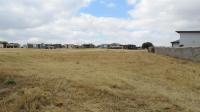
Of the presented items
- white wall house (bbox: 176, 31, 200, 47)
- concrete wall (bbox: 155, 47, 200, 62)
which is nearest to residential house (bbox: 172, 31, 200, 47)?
white wall house (bbox: 176, 31, 200, 47)

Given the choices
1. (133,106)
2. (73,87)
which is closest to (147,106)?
(133,106)

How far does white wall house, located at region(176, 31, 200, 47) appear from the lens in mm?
50844

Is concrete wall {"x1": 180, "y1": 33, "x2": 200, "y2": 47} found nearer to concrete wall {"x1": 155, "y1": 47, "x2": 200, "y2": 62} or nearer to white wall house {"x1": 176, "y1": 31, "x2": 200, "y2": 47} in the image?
white wall house {"x1": 176, "y1": 31, "x2": 200, "y2": 47}

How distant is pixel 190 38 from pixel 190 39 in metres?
0.17

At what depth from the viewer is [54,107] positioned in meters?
10.0

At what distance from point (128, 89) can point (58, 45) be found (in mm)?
81922

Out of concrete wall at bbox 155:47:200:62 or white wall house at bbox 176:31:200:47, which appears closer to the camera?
concrete wall at bbox 155:47:200:62

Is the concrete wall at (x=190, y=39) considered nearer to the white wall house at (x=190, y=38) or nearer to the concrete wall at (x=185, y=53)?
the white wall house at (x=190, y=38)

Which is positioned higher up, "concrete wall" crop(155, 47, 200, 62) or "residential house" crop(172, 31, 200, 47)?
"residential house" crop(172, 31, 200, 47)

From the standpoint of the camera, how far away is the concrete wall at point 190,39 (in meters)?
50.8

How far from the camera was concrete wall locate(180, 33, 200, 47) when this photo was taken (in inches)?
2001

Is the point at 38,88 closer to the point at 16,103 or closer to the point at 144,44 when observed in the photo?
Answer: the point at 16,103

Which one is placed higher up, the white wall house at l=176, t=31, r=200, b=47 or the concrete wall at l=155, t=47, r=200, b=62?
the white wall house at l=176, t=31, r=200, b=47

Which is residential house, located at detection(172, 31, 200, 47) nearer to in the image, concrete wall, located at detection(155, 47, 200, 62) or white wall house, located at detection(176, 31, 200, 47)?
white wall house, located at detection(176, 31, 200, 47)
